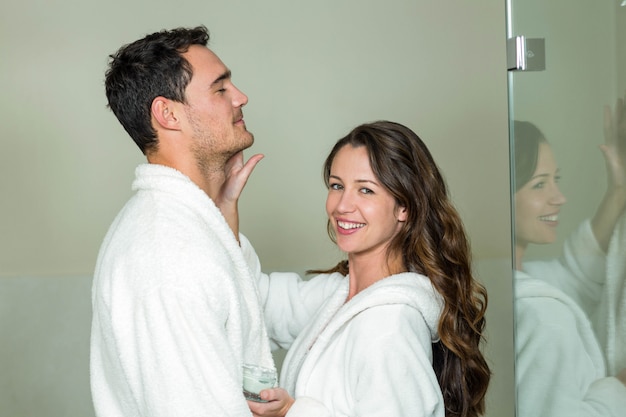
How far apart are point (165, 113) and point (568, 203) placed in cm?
87

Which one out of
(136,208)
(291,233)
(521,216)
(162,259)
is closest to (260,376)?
(162,259)

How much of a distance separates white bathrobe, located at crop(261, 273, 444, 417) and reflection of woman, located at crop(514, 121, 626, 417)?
8.3 inches

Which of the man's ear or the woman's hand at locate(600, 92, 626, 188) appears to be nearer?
the woman's hand at locate(600, 92, 626, 188)

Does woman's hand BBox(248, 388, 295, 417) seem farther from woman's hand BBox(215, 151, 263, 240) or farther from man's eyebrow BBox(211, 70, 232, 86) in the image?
man's eyebrow BBox(211, 70, 232, 86)

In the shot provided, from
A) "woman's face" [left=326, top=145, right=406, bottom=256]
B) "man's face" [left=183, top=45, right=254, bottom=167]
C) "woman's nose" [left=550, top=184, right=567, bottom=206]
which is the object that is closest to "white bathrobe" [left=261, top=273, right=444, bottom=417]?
"woman's face" [left=326, top=145, right=406, bottom=256]

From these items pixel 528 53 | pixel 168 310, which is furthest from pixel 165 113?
pixel 528 53

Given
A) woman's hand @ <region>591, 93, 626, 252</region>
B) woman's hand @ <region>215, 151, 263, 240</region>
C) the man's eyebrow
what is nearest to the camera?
woman's hand @ <region>591, 93, 626, 252</region>

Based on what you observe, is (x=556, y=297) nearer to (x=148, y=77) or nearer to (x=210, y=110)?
(x=210, y=110)

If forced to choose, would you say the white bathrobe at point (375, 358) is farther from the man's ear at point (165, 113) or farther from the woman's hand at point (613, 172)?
the man's ear at point (165, 113)

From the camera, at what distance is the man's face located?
73.2 inches

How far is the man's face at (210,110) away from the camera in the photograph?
186 centimetres

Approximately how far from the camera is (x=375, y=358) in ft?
5.76

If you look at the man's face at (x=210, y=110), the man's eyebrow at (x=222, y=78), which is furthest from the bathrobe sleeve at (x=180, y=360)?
the man's eyebrow at (x=222, y=78)

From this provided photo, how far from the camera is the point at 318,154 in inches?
130
